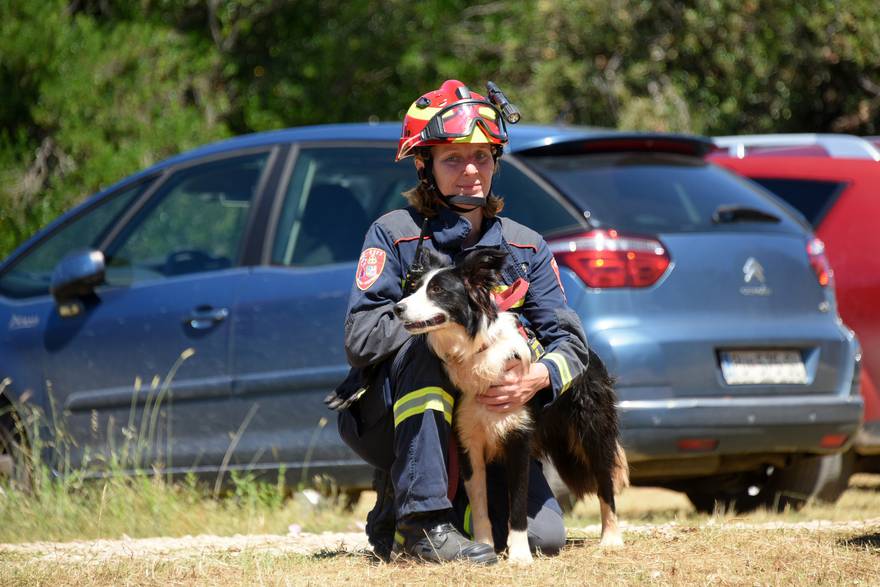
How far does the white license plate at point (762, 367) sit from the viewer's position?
5922mm

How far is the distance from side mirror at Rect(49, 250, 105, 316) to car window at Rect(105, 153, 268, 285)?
18 cm

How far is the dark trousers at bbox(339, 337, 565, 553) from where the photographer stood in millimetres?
4363

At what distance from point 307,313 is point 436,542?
213 cm

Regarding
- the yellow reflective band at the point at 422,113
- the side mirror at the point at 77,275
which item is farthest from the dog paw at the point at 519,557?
the side mirror at the point at 77,275

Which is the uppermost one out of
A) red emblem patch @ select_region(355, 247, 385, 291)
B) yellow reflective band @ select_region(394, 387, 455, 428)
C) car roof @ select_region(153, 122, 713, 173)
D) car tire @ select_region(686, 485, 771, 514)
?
car roof @ select_region(153, 122, 713, 173)

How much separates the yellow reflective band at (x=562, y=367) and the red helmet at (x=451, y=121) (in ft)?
2.56

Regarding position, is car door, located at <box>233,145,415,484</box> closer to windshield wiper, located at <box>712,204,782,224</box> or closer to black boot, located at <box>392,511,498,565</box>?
windshield wiper, located at <box>712,204,782,224</box>

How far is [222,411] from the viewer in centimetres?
661

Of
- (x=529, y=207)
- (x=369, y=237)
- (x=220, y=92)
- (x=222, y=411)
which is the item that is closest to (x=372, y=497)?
(x=222, y=411)

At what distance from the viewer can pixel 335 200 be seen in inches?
261

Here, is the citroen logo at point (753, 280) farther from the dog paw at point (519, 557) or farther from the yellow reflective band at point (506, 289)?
the dog paw at point (519, 557)

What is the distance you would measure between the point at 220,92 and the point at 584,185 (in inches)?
417

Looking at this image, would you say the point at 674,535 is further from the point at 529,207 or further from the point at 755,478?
the point at 755,478

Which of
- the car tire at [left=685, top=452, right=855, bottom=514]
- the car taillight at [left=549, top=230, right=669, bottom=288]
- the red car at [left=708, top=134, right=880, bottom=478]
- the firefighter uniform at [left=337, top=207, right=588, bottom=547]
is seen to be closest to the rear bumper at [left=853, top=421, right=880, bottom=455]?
the red car at [left=708, top=134, right=880, bottom=478]
